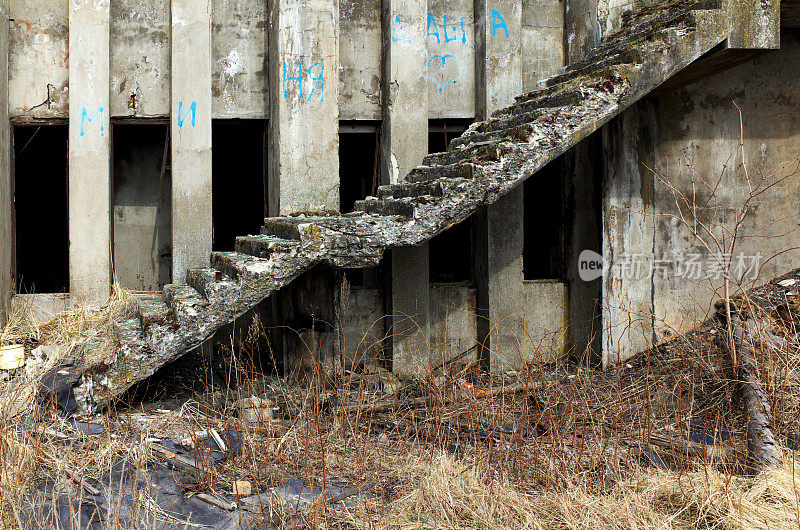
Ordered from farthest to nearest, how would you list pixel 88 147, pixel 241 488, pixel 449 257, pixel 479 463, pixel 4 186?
pixel 449 257 < pixel 88 147 < pixel 4 186 < pixel 479 463 < pixel 241 488

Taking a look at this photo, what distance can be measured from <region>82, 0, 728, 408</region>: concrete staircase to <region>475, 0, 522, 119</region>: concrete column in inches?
61.8

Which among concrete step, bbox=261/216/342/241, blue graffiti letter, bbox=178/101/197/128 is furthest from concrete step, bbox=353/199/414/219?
blue graffiti letter, bbox=178/101/197/128

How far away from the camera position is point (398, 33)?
8.98 m

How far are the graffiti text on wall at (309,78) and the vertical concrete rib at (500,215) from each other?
2013 mm

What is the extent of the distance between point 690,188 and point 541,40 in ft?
8.83

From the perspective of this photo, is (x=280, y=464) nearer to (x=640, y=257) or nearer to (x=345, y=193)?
(x=640, y=257)

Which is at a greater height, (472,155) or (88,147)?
(88,147)

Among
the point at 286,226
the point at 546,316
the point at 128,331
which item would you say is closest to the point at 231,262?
the point at 286,226

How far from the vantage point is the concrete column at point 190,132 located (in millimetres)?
8797

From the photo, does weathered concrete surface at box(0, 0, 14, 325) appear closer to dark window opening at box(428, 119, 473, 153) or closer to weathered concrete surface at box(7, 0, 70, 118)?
weathered concrete surface at box(7, 0, 70, 118)

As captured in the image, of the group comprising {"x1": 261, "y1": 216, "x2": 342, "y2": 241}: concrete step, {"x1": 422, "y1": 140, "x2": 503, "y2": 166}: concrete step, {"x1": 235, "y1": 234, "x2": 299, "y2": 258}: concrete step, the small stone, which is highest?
{"x1": 422, "y1": 140, "x2": 503, "y2": 166}: concrete step

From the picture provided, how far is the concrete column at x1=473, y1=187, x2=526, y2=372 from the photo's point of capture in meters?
9.16

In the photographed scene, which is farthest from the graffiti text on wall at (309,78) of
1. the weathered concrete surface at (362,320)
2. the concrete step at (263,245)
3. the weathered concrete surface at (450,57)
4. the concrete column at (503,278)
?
the concrete column at (503,278)

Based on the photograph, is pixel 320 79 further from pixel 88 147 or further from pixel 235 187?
pixel 235 187
